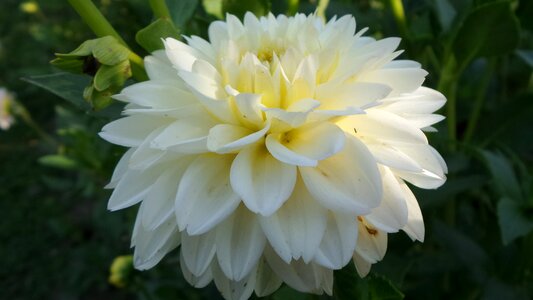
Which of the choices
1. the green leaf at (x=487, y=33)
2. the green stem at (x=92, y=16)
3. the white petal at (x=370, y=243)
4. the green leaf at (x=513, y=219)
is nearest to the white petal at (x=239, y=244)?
the white petal at (x=370, y=243)

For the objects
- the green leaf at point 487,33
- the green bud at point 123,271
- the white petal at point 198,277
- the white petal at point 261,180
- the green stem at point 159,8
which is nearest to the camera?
the white petal at point 261,180

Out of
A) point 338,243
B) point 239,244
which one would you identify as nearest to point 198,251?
point 239,244

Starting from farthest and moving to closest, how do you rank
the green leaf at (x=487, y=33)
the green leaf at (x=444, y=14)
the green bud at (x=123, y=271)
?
the green bud at (x=123, y=271) → the green leaf at (x=444, y=14) → the green leaf at (x=487, y=33)

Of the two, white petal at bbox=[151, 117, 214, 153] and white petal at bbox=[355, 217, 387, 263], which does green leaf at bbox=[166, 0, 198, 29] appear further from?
white petal at bbox=[355, 217, 387, 263]

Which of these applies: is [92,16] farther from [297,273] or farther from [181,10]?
[297,273]

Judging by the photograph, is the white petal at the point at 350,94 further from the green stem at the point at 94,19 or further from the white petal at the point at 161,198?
the green stem at the point at 94,19

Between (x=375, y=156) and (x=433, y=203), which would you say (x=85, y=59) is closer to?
(x=375, y=156)

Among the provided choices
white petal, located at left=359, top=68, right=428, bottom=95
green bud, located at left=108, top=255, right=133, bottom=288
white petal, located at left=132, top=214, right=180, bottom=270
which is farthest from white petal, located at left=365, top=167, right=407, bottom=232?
green bud, located at left=108, top=255, right=133, bottom=288

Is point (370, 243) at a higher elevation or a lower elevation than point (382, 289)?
higher
